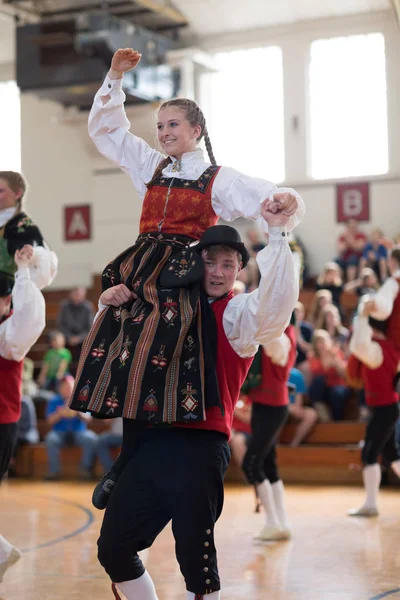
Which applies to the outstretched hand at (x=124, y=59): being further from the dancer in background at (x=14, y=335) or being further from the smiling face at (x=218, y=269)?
the dancer in background at (x=14, y=335)

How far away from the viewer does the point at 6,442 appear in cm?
409

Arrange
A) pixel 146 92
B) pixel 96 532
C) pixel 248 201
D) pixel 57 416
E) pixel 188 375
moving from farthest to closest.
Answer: pixel 146 92 < pixel 57 416 < pixel 96 532 < pixel 248 201 < pixel 188 375

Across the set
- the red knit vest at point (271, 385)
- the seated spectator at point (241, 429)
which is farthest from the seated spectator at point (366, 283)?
the red knit vest at point (271, 385)

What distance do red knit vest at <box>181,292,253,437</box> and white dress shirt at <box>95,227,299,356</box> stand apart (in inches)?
3.2

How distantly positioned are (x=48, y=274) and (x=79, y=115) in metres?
9.78

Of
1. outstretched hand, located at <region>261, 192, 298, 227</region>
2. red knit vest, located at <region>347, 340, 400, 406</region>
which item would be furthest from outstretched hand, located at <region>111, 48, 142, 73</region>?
red knit vest, located at <region>347, 340, 400, 406</region>

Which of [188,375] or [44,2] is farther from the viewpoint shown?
[44,2]

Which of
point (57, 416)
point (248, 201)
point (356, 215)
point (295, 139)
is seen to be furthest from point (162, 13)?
point (248, 201)

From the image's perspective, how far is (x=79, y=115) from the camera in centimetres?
1344

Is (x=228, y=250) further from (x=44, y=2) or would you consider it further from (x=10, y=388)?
(x=44, y=2)

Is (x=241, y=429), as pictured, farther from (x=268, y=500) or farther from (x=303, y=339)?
(x=268, y=500)

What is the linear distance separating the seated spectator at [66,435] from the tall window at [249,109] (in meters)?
5.13

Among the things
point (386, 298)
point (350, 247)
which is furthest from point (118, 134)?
point (350, 247)

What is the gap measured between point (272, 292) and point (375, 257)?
349 inches
